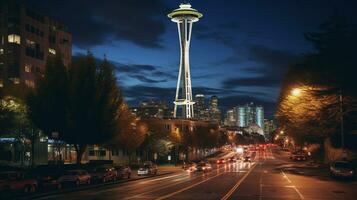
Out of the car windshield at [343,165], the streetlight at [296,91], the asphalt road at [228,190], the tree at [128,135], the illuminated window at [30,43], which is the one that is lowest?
the asphalt road at [228,190]

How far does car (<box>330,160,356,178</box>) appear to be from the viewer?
48.8 metres

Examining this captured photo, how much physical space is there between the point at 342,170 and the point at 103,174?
2195 cm

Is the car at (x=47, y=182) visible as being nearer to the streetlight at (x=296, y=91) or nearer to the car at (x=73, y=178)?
the car at (x=73, y=178)

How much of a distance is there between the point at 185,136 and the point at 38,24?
163 ft

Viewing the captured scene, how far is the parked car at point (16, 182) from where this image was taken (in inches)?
1309

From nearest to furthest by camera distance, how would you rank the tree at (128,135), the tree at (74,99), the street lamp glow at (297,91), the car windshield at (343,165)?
1. the car windshield at (343,165)
2. the tree at (74,99)
3. the street lamp glow at (297,91)
4. the tree at (128,135)

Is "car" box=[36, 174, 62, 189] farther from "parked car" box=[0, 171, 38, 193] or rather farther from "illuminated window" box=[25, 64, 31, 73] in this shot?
"illuminated window" box=[25, 64, 31, 73]

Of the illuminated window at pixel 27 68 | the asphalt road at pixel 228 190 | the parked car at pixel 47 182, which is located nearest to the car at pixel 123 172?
the asphalt road at pixel 228 190

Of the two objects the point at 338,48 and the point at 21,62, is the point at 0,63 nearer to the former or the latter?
the point at 21,62

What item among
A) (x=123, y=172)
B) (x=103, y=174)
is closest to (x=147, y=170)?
(x=123, y=172)

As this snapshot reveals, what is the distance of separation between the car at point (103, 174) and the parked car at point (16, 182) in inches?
461

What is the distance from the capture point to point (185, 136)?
144 meters

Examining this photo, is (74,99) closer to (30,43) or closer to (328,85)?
(328,85)

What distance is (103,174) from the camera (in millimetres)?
50625
